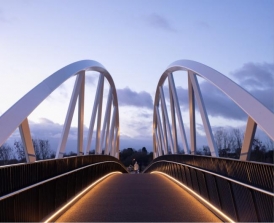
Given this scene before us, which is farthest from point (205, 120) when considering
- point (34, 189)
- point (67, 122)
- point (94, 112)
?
point (34, 189)

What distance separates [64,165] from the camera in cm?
1119

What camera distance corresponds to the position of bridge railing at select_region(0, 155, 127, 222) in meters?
6.55

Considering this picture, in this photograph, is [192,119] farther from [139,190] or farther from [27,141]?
[27,141]

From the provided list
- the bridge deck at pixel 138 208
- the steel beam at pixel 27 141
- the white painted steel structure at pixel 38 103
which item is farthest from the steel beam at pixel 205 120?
the steel beam at pixel 27 141

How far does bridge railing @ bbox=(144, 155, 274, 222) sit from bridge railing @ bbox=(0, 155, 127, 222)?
3.43m

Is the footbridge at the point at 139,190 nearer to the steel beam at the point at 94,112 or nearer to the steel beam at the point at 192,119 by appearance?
the steel beam at the point at 192,119

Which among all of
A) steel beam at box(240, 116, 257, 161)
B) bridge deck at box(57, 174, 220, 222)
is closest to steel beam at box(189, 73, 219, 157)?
steel beam at box(240, 116, 257, 161)

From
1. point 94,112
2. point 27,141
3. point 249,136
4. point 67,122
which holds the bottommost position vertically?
point 249,136

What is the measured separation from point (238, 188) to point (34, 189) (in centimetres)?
365

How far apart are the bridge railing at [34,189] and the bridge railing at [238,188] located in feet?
11.3

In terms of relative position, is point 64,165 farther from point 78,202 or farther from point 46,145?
point 46,145

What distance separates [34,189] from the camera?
25.3 feet

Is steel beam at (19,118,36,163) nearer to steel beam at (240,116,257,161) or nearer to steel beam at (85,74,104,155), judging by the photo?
steel beam at (240,116,257,161)

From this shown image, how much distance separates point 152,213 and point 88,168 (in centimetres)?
599
